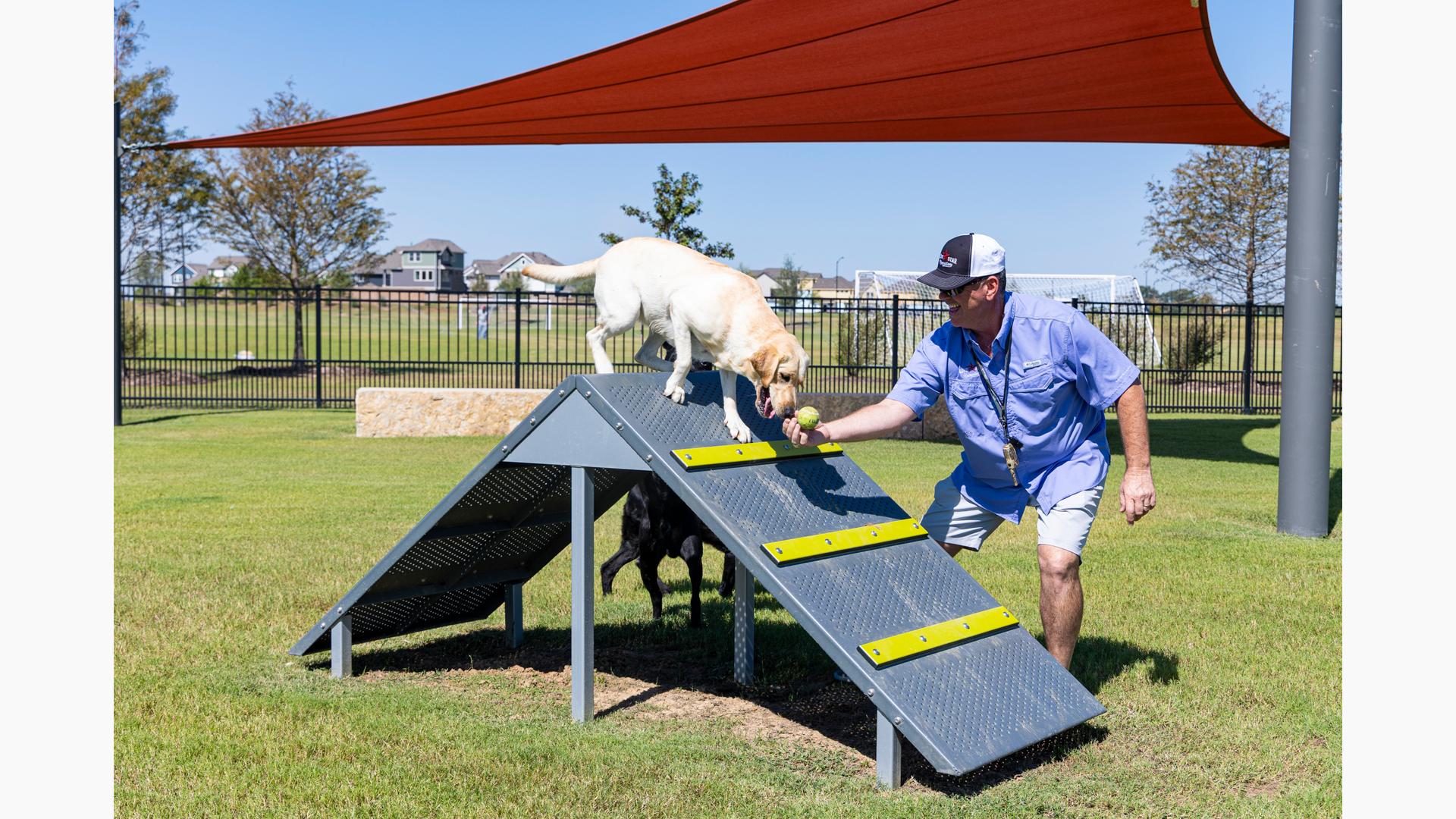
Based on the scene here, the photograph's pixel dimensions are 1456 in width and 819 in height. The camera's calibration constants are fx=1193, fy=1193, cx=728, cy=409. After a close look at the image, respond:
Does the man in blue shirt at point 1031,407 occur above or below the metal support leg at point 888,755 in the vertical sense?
above

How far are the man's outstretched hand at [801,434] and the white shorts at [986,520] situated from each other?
2.51 feet

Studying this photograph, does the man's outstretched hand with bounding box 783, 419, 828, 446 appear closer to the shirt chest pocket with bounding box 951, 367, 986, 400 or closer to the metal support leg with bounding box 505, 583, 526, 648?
the shirt chest pocket with bounding box 951, 367, 986, 400

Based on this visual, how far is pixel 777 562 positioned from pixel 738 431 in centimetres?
84

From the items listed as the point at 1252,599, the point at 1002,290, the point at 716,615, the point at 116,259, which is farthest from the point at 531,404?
the point at 1002,290

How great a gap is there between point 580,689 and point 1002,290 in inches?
89.7

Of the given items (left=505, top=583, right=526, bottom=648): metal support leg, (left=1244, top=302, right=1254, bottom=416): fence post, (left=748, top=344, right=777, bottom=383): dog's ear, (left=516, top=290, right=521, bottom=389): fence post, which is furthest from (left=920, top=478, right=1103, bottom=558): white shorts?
(left=1244, top=302, right=1254, bottom=416): fence post

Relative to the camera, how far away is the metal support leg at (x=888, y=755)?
3988mm

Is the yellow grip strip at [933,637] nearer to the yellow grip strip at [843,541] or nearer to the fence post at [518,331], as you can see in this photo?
the yellow grip strip at [843,541]

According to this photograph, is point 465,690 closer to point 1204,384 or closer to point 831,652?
point 831,652

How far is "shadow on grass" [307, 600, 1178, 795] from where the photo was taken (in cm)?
459

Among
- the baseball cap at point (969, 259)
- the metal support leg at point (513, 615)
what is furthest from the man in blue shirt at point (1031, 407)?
the metal support leg at point (513, 615)

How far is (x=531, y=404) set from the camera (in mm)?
15852

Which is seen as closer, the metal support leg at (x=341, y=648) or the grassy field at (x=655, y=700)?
the grassy field at (x=655, y=700)

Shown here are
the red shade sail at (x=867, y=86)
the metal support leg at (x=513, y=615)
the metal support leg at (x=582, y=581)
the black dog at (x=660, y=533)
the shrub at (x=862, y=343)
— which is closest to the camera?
the metal support leg at (x=582, y=581)
